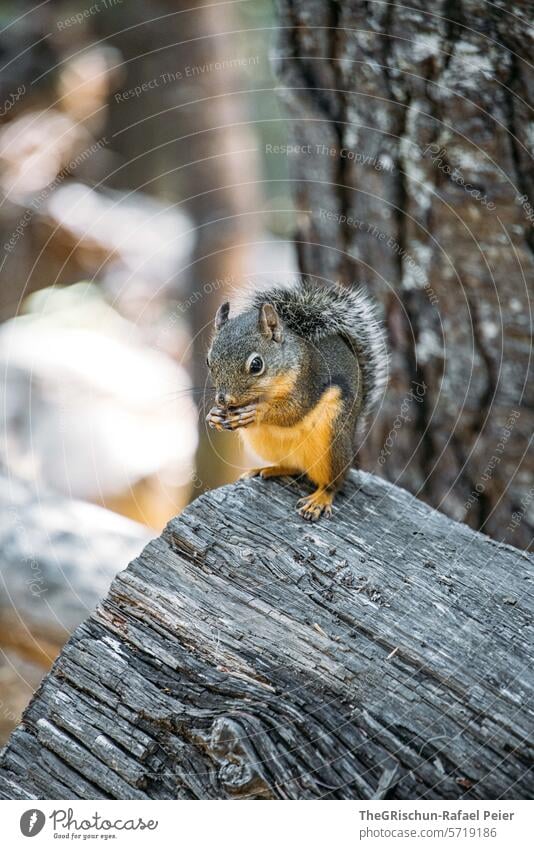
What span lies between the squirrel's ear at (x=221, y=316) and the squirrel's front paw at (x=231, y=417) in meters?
0.18

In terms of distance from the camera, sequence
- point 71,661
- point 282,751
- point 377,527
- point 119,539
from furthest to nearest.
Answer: point 119,539 → point 377,527 → point 71,661 → point 282,751

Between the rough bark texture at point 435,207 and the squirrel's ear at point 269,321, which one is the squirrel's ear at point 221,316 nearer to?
the squirrel's ear at point 269,321

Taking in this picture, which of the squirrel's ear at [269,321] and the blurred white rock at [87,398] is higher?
the blurred white rock at [87,398]

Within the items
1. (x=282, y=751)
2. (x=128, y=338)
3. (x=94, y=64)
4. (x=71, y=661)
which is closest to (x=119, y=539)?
(x=71, y=661)

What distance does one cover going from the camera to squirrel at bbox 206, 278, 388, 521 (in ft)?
5.36

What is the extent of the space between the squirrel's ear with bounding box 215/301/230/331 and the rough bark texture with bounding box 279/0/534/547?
67cm

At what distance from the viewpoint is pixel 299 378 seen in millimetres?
1716

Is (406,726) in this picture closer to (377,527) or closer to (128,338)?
(377,527)

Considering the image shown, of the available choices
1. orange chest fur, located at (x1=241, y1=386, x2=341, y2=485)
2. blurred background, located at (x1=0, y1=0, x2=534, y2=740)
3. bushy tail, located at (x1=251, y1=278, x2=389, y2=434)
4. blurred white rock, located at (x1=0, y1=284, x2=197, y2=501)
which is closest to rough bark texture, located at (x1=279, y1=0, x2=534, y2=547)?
A: blurred background, located at (x1=0, y1=0, x2=534, y2=740)

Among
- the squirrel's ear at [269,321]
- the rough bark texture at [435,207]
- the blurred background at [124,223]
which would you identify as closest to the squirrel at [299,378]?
the squirrel's ear at [269,321]

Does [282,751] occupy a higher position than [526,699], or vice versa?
[526,699]

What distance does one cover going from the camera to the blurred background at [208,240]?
2.04 metres

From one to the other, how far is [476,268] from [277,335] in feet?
2.28

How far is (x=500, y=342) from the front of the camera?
2.15m
